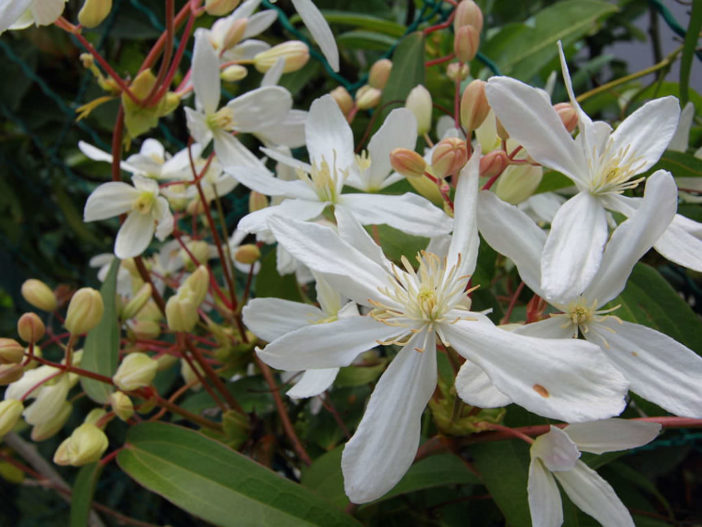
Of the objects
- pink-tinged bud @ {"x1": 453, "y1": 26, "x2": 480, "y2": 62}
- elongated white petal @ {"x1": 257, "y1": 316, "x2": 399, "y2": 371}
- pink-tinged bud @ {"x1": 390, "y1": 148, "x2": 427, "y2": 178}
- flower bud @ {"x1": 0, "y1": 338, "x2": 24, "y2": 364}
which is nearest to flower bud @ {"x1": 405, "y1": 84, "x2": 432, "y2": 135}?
pink-tinged bud @ {"x1": 453, "y1": 26, "x2": 480, "y2": 62}

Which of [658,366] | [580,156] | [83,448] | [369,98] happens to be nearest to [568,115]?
[580,156]

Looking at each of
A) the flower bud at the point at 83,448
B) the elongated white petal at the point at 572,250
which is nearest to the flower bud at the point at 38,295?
the flower bud at the point at 83,448

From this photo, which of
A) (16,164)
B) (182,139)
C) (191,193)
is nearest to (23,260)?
(16,164)

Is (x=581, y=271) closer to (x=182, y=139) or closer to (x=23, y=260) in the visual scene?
(x=182, y=139)

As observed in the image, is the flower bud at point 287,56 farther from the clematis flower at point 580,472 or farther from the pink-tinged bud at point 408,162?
the clematis flower at point 580,472

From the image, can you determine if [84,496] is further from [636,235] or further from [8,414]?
[636,235]

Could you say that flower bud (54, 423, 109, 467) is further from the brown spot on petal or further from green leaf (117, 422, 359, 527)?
the brown spot on petal
